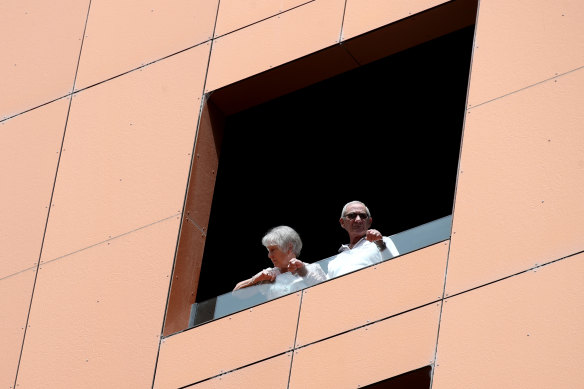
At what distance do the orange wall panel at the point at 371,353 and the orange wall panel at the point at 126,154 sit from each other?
2.27 meters

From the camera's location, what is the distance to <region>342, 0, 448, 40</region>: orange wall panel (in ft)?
37.0

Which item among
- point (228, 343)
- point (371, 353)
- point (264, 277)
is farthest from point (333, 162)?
point (371, 353)

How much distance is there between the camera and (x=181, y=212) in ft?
37.4

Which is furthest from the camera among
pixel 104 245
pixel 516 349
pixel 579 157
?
pixel 104 245

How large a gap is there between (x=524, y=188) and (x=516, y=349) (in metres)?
1.33

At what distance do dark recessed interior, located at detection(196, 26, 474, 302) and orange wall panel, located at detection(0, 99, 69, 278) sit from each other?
2.26 m

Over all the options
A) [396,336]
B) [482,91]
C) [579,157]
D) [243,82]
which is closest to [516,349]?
[396,336]

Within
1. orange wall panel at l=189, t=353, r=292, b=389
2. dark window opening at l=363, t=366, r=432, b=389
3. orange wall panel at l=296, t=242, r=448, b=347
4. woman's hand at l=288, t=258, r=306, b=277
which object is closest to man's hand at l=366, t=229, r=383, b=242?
orange wall panel at l=296, t=242, r=448, b=347

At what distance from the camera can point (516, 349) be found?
892 cm

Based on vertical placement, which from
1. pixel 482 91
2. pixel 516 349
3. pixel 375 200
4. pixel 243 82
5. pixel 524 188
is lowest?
pixel 516 349

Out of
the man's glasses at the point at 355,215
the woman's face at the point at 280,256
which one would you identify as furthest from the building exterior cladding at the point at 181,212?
the man's glasses at the point at 355,215

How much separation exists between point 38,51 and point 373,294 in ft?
16.9

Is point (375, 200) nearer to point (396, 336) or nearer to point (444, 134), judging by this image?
point (444, 134)

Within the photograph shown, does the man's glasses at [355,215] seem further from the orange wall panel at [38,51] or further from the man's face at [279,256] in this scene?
the orange wall panel at [38,51]
